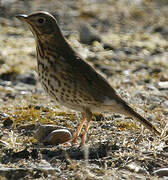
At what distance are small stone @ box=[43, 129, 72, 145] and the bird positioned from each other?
0.33 feet

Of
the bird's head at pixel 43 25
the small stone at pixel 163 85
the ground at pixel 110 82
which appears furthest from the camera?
the small stone at pixel 163 85

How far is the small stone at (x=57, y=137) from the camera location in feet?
22.0

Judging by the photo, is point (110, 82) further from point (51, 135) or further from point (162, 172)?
point (162, 172)

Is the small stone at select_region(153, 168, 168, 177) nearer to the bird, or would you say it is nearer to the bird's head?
the bird

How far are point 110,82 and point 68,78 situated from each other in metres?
3.74

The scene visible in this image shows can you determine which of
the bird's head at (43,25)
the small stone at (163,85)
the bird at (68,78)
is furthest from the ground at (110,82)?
the bird's head at (43,25)

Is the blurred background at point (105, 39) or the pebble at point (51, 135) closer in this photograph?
the pebble at point (51, 135)

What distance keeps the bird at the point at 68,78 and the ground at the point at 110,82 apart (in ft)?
1.24

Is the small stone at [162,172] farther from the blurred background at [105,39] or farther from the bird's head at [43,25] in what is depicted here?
the blurred background at [105,39]

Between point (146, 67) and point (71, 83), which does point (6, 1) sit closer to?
point (146, 67)

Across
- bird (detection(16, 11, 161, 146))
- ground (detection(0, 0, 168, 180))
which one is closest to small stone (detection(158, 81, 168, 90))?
ground (detection(0, 0, 168, 180))

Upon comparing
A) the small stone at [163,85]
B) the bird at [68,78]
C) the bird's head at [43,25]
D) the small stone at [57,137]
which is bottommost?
the small stone at [163,85]

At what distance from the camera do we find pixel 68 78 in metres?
6.88

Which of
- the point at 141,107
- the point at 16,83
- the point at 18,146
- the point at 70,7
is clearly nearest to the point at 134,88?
the point at 141,107
